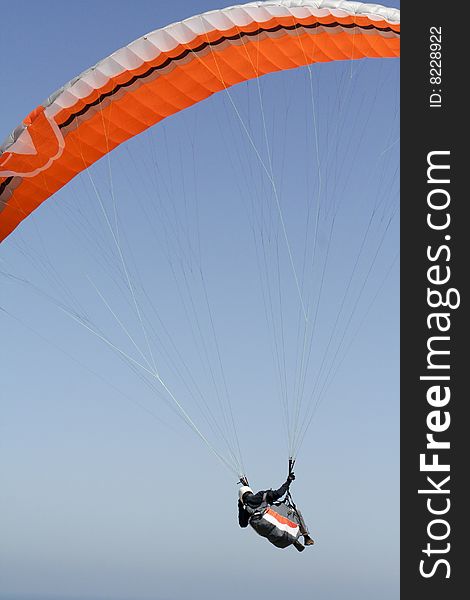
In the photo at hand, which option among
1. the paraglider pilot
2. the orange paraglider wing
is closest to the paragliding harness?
the paraglider pilot

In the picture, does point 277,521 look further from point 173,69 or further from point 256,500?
point 173,69

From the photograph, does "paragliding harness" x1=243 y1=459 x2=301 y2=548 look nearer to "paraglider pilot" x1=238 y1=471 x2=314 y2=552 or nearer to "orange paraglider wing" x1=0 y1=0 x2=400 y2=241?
"paraglider pilot" x1=238 y1=471 x2=314 y2=552

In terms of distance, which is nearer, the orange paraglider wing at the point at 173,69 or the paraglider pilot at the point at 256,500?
the paraglider pilot at the point at 256,500

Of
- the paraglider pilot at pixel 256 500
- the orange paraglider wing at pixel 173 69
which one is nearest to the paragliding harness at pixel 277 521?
the paraglider pilot at pixel 256 500

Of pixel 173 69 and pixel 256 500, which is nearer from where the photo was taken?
pixel 256 500

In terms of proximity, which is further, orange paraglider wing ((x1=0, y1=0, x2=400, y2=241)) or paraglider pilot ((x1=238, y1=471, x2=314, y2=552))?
orange paraglider wing ((x1=0, y1=0, x2=400, y2=241))

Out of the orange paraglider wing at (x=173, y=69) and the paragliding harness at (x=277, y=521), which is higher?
the orange paraglider wing at (x=173, y=69)

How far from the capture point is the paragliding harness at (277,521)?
11102mm

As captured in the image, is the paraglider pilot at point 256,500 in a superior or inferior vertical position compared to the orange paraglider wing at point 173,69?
inferior

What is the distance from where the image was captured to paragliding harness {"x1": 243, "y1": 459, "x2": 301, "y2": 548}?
11.1 metres

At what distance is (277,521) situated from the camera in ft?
36.8

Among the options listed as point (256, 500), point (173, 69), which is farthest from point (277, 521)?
point (173, 69)

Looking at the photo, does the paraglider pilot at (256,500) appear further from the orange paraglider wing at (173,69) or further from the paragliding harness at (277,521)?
the orange paraglider wing at (173,69)

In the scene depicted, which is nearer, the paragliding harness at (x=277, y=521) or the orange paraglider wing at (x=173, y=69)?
the paragliding harness at (x=277, y=521)
